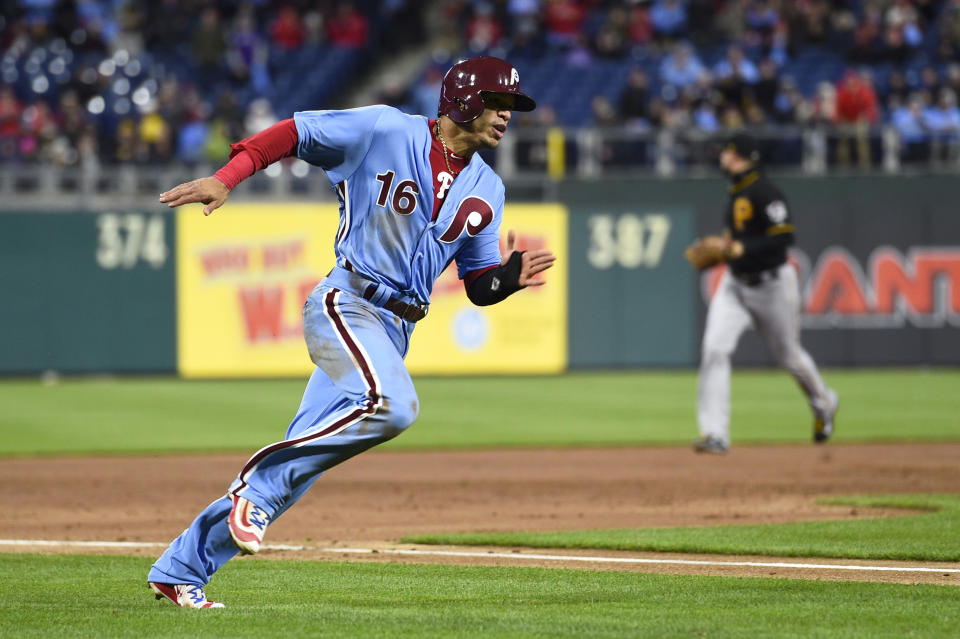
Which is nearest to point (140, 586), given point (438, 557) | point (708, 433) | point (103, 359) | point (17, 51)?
point (438, 557)

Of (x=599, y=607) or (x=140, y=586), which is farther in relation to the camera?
(x=140, y=586)

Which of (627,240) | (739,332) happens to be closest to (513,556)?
(739,332)

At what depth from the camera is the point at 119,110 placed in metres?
22.1

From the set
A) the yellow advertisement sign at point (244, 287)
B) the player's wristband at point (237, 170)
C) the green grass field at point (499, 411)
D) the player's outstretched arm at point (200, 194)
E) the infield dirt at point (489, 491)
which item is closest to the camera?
the player's outstretched arm at point (200, 194)

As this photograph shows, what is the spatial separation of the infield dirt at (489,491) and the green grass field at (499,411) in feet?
2.80

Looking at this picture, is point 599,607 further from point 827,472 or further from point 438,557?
point 827,472

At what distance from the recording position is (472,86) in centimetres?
571

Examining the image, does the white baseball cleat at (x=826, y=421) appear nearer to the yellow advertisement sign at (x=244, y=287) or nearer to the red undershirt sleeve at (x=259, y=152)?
the red undershirt sleeve at (x=259, y=152)

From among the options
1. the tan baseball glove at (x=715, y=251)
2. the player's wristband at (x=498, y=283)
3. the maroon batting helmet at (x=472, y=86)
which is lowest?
the player's wristband at (x=498, y=283)

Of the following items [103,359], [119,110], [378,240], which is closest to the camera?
[378,240]

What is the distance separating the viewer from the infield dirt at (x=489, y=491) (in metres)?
8.34

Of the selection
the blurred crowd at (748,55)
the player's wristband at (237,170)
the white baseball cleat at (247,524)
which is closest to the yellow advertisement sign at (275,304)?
the blurred crowd at (748,55)

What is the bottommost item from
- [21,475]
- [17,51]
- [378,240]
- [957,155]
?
[21,475]

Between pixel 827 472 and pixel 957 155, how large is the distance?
10.9 metres
